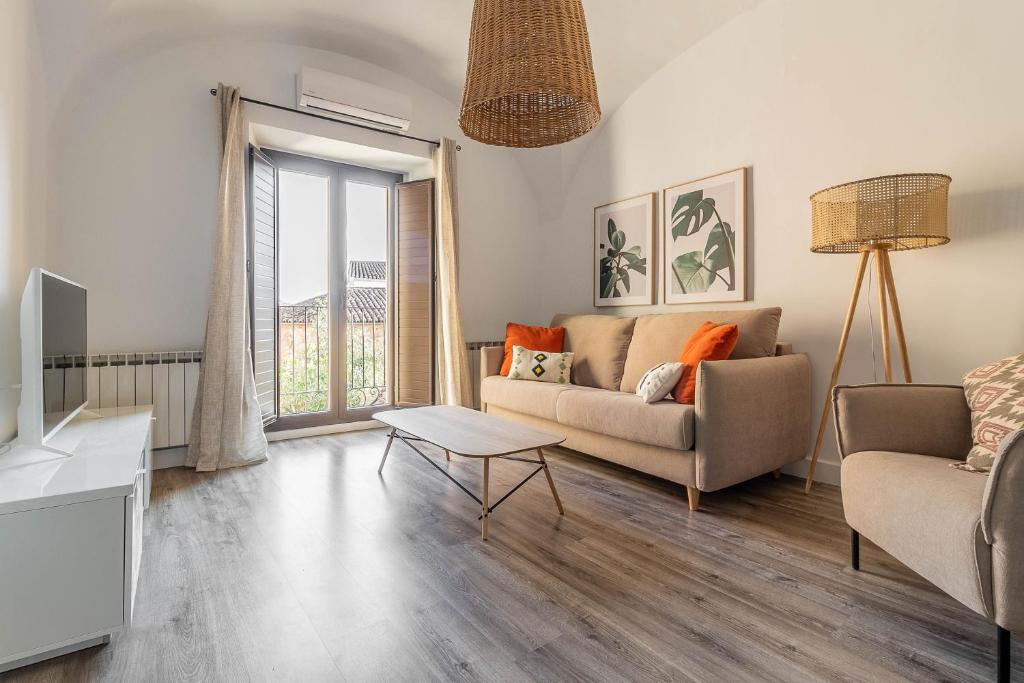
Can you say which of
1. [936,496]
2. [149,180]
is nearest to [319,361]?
[149,180]

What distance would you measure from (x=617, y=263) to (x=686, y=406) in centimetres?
188

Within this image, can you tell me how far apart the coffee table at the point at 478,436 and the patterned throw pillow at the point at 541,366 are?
825mm

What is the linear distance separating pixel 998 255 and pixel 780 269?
97 centimetres

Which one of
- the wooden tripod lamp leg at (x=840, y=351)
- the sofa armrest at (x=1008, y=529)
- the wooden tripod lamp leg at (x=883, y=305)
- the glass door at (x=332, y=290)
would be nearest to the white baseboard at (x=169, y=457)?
the glass door at (x=332, y=290)

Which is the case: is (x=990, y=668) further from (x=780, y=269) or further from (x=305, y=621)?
(x=780, y=269)

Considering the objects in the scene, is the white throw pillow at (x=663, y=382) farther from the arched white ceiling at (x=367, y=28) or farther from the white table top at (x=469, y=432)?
the arched white ceiling at (x=367, y=28)

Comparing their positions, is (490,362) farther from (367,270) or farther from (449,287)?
(367,270)

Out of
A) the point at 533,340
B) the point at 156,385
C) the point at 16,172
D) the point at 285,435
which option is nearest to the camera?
the point at 16,172

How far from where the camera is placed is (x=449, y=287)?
417 centimetres

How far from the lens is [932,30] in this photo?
244 centimetres

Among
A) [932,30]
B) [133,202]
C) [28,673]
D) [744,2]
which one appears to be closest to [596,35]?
[744,2]

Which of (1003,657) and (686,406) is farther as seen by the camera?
(686,406)

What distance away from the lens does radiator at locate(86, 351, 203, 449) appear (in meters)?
2.95

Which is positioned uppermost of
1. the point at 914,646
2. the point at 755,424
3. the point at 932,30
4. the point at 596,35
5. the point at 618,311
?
the point at 596,35
